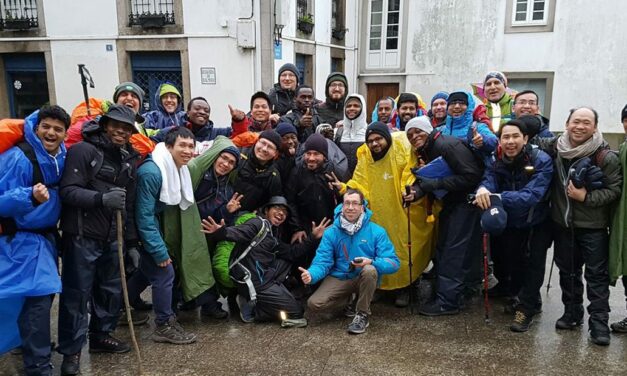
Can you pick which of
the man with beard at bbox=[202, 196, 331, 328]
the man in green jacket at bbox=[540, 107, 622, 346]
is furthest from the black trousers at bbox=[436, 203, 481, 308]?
the man with beard at bbox=[202, 196, 331, 328]

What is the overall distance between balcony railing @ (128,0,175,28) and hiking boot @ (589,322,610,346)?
10.8 m

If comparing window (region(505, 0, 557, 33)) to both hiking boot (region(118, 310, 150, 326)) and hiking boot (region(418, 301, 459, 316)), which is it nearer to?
hiking boot (region(418, 301, 459, 316))

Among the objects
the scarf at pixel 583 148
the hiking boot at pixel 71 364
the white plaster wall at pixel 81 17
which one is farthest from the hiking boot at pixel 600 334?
the white plaster wall at pixel 81 17

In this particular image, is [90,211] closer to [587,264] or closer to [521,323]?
[521,323]

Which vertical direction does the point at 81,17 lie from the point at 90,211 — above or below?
above

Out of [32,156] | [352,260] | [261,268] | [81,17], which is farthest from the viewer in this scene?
[81,17]

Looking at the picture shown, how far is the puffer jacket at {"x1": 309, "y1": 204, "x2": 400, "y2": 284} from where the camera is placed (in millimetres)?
4348

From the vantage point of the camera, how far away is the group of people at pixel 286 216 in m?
3.30

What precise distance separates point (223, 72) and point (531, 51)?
369 inches

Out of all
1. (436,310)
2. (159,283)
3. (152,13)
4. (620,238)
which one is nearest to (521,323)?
(436,310)

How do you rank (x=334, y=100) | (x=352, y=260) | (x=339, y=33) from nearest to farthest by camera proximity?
(x=352, y=260) < (x=334, y=100) < (x=339, y=33)

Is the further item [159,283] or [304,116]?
[304,116]

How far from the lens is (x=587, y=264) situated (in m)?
4.02

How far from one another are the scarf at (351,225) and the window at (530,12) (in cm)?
1289
